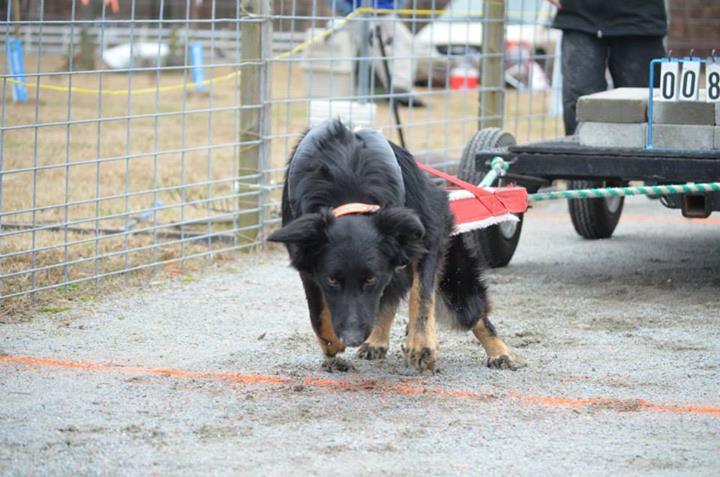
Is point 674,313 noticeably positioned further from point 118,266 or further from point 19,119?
point 19,119

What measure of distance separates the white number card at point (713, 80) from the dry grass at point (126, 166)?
2700mm

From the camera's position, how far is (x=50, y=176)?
9852mm

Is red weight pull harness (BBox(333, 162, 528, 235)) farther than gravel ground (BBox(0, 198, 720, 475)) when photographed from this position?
Yes

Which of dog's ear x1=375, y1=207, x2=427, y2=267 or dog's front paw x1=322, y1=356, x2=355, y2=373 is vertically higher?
dog's ear x1=375, y1=207, x2=427, y2=267

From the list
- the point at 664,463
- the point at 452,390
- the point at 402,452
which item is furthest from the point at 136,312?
the point at 664,463

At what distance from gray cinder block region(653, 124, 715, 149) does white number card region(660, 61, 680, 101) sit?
0.19 m

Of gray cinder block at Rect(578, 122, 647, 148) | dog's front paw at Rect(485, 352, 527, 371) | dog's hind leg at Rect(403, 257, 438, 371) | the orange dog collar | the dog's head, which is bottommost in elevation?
dog's front paw at Rect(485, 352, 527, 371)

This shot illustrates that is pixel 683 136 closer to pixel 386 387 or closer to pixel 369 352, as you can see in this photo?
pixel 369 352

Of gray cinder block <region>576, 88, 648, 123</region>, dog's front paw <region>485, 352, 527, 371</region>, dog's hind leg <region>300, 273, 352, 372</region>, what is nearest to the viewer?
dog's hind leg <region>300, 273, 352, 372</region>

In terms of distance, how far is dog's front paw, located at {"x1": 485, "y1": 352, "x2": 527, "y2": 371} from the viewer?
4.82 meters

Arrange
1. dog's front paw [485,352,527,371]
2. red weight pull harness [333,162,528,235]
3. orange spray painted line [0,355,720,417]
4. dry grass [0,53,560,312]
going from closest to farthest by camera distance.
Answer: orange spray painted line [0,355,720,417] < dog's front paw [485,352,527,371] < red weight pull harness [333,162,528,235] < dry grass [0,53,560,312]

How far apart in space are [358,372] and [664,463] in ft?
4.98

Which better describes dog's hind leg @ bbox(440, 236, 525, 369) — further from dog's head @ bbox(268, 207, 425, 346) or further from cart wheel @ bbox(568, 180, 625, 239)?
cart wheel @ bbox(568, 180, 625, 239)

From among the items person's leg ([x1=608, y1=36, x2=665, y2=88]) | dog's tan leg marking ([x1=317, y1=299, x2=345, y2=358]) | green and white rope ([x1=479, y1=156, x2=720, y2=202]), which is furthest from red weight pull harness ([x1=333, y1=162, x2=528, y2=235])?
person's leg ([x1=608, y1=36, x2=665, y2=88])
